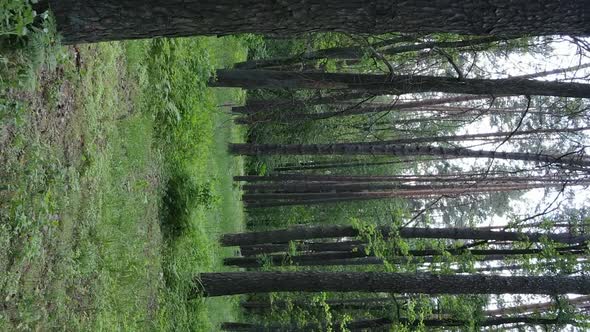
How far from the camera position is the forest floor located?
193 inches

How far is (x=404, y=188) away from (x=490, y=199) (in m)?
8.64

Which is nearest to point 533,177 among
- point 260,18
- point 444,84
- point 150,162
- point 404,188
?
point 404,188

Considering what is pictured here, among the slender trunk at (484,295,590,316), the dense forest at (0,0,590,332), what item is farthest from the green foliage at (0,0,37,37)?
the slender trunk at (484,295,590,316)

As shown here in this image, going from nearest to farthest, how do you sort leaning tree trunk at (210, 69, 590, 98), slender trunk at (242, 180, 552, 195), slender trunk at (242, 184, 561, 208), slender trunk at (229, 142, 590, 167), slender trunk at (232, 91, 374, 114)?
1. leaning tree trunk at (210, 69, 590, 98)
2. slender trunk at (232, 91, 374, 114)
3. slender trunk at (229, 142, 590, 167)
4. slender trunk at (242, 180, 552, 195)
5. slender trunk at (242, 184, 561, 208)

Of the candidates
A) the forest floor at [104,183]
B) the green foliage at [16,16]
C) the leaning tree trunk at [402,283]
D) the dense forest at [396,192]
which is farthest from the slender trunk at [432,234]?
the green foliage at [16,16]

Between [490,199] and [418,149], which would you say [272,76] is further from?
[490,199]

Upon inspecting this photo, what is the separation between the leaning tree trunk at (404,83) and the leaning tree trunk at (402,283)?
8.72ft

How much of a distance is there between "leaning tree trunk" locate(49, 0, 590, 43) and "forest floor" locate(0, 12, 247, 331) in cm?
48

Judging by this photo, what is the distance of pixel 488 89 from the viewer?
259 inches

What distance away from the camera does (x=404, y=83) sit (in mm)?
7332

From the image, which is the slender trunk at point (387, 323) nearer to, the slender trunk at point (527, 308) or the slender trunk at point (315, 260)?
the slender trunk at point (315, 260)

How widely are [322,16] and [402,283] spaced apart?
512cm

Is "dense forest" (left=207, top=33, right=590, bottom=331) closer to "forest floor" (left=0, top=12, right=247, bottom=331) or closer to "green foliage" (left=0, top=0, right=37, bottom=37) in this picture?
"forest floor" (left=0, top=12, right=247, bottom=331)

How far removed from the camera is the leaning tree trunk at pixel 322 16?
12.1ft
